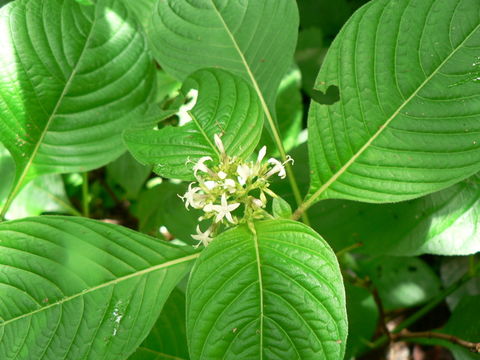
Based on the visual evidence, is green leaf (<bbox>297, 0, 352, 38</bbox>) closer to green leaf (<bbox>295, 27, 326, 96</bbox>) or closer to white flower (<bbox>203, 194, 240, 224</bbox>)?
green leaf (<bbox>295, 27, 326, 96</bbox>)

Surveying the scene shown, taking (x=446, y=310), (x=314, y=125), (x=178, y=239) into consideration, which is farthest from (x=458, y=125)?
(x=446, y=310)

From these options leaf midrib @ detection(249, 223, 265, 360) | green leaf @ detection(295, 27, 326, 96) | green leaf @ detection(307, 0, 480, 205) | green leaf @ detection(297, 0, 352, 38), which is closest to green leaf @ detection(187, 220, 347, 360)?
leaf midrib @ detection(249, 223, 265, 360)

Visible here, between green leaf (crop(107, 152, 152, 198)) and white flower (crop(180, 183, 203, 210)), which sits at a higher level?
white flower (crop(180, 183, 203, 210))

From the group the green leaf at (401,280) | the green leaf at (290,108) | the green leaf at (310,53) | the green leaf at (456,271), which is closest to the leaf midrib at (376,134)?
the green leaf at (290,108)

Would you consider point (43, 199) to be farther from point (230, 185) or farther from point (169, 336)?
point (230, 185)

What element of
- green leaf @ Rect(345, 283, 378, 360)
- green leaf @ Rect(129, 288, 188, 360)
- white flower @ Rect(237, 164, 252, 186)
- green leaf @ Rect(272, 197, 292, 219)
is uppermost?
white flower @ Rect(237, 164, 252, 186)

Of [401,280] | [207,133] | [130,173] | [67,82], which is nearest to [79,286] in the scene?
[207,133]

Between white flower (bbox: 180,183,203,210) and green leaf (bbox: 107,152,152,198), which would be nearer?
white flower (bbox: 180,183,203,210)

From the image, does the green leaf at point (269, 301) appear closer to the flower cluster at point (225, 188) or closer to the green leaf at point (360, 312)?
the flower cluster at point (225, 188)
